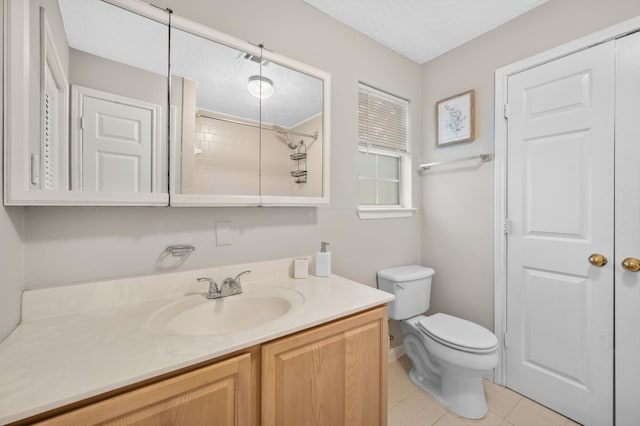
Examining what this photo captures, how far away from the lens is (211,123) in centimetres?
124

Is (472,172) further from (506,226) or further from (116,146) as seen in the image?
(116,146)

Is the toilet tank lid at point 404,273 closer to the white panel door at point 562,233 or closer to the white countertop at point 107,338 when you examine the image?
the white panel door at point 562,233

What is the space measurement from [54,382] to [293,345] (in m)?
0.59

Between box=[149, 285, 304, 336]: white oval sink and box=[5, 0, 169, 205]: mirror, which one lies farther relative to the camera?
box=[149, 285, 304, 336]: white oval sink

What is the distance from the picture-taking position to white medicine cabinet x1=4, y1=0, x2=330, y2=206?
2.73 ft

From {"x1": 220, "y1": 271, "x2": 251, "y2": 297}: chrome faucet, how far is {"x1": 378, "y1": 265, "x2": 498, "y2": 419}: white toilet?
1.08 metres

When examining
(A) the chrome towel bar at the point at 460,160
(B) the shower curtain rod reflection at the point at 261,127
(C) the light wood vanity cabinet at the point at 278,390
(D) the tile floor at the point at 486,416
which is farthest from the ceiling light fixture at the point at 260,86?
(D) the tile floor at the point at 486,416

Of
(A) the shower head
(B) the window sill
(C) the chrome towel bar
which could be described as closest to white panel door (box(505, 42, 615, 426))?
(C) the chrome towel bar

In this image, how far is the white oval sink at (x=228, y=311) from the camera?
1037 millimetres

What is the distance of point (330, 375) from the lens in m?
1.00

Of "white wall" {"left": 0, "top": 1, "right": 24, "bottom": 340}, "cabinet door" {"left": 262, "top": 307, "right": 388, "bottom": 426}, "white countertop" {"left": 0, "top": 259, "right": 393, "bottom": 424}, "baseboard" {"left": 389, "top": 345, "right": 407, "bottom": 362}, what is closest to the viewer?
"white countertop" {"left": 0, "top": 259, "right": 393, "bottom": 424}

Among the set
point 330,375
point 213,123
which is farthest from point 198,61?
point 330,375

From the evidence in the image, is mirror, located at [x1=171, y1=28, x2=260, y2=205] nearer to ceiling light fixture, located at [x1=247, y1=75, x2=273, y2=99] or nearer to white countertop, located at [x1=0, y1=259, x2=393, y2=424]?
ceiling light fixture, located at [x1=247, y1=75, x2=273, y2=99]

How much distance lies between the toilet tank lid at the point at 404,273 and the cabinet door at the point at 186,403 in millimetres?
1288
